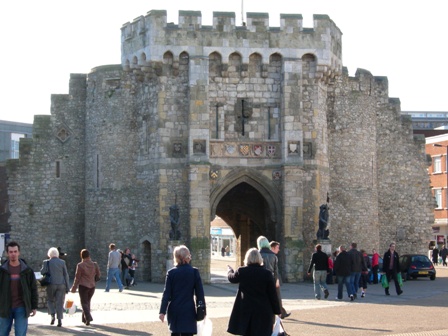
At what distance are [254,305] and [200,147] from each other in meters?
20.6

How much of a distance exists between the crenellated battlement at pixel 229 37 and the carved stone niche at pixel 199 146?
121 inches

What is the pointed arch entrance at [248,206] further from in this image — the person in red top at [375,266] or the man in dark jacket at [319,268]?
the man in dark jacket at [319,268]

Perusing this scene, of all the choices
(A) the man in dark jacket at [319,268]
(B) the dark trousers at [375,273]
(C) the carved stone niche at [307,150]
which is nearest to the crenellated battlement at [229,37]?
(C) the carved stone niche at [307,150]

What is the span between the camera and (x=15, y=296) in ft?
45.3

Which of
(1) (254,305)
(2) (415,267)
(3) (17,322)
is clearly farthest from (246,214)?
(1) (254,305)

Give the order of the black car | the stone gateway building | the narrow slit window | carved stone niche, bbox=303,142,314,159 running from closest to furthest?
the stone gateway building → carved stone niche, bbox=303,142,314,159 → the black car → the narrow slit window

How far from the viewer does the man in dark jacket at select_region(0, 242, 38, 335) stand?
13719mm

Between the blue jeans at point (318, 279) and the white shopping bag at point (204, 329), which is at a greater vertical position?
the blue jeans at point (318, 279)

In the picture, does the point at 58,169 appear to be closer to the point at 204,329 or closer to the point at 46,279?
the point at 46,279

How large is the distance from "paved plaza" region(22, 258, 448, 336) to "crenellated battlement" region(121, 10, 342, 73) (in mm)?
8740

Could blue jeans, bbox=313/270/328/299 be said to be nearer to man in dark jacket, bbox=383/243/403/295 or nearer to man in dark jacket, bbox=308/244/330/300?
man in dark jacket, bbox=308/244/330/300

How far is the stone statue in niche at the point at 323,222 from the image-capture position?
32.1 metres

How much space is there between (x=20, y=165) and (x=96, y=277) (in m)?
17.9

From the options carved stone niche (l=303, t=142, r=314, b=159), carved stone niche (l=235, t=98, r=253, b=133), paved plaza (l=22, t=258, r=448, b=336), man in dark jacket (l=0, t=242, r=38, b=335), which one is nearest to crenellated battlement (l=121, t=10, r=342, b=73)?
carved stone niche (l=235, t=98, r=253, b=133)
